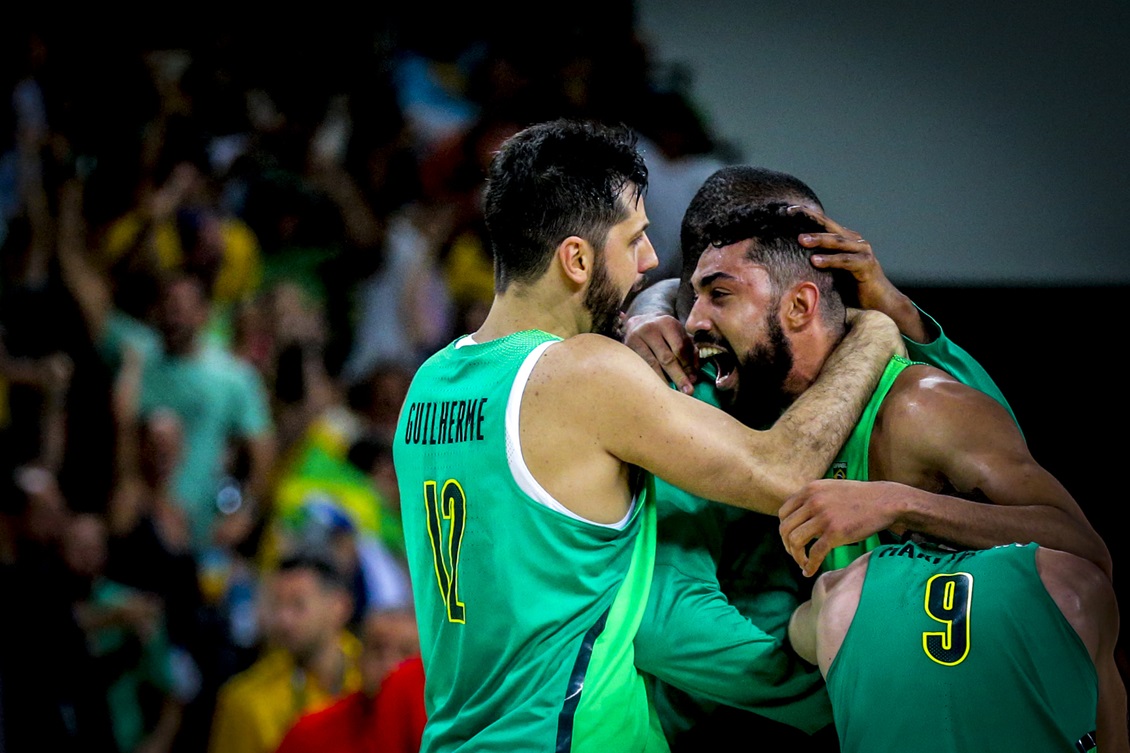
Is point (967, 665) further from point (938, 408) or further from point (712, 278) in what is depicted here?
point (712, 278)

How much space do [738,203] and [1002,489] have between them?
90 centimetres

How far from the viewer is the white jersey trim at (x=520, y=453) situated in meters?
2.29

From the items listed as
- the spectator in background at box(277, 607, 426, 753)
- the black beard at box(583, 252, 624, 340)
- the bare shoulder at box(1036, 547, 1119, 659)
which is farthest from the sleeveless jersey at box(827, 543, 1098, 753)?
the spectator in background at box(277, 607, 426, 753)

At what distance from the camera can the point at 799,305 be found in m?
2.76

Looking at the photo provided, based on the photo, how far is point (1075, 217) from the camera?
5.30 m

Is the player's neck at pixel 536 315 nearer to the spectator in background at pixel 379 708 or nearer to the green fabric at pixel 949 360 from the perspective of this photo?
the green fabric at pixel 949 360

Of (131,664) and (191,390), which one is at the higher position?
(191,390)

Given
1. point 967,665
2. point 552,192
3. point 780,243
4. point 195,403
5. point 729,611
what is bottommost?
point 195,403

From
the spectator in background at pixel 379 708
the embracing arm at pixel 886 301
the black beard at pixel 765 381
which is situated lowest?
the spectator in background at pixel 379 708

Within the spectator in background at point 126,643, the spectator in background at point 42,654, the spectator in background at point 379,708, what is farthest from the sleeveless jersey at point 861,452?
the spectator in background at point 42,654

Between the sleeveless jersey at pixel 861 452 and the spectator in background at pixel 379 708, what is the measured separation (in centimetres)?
166

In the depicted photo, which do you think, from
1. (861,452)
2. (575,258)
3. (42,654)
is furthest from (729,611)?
(42,654)

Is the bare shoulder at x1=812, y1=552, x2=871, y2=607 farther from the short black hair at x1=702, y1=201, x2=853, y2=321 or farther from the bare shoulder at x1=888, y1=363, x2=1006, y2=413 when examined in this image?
the short black hair at x1=702, y1=201, x2=853, y2=321

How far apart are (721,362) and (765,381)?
110 millimetres
